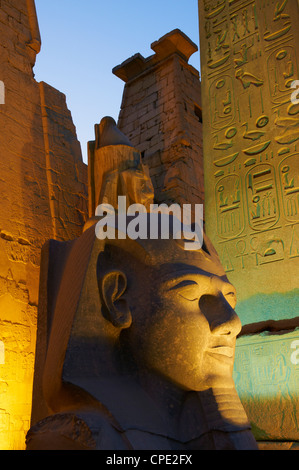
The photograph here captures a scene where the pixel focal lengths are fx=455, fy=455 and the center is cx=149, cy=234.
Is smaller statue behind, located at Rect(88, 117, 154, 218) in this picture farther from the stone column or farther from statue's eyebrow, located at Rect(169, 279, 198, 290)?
statue's eyebrow, located at Rect(169, 279, 198, 290)

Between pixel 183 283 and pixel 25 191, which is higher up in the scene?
pixel 25 191

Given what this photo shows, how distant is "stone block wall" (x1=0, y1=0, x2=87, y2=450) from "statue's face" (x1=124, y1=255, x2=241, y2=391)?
3366 mm

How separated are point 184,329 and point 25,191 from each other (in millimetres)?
4325

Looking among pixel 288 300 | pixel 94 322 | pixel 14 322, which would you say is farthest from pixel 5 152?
pixel 94 322

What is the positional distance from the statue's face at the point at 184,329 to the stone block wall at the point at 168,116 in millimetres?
6090

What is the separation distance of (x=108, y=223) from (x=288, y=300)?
219 cm

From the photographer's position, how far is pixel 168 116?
8.55m

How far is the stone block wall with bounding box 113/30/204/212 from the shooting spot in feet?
26.8
